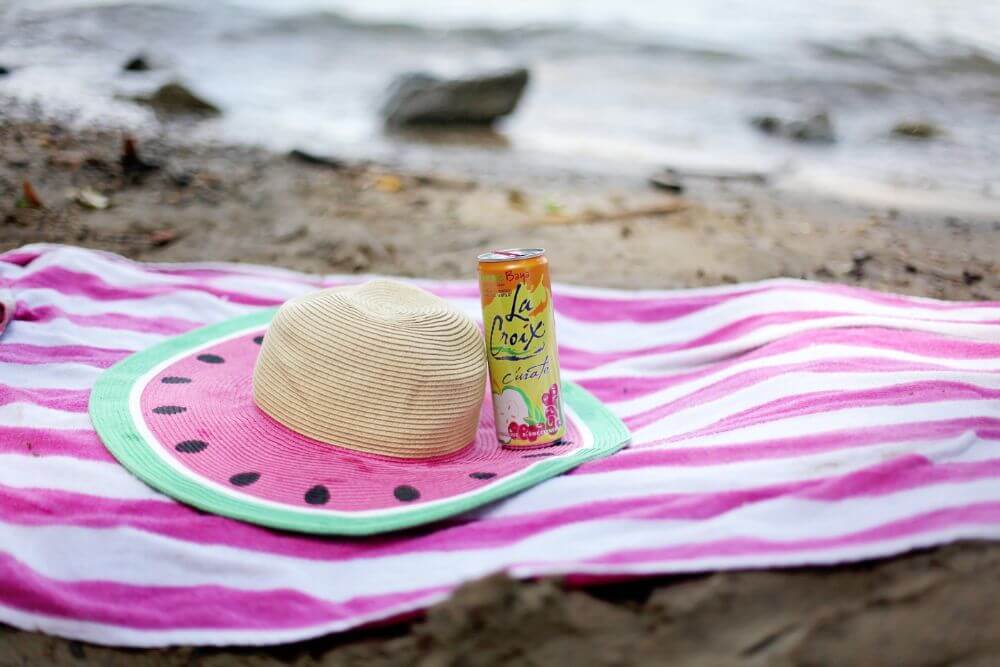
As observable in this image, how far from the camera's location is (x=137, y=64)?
22.1 feet

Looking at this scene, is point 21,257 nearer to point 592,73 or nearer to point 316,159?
point 316,159

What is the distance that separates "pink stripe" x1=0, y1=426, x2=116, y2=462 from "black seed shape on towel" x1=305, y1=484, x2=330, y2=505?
15.6 inches

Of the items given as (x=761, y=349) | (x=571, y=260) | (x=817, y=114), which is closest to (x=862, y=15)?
(x=817, y=114)

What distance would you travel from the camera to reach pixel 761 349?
2.10m

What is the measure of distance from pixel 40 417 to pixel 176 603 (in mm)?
606

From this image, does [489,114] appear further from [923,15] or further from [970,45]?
[923,15]

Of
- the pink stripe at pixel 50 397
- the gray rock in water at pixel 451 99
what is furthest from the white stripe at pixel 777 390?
the gray rock in water at pixel 451 99

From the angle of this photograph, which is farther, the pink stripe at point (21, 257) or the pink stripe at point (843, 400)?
the pink stripe at point (21, 257)

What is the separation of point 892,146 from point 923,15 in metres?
6.33

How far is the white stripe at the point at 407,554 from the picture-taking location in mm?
1263

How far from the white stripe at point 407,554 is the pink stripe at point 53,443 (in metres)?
0.19

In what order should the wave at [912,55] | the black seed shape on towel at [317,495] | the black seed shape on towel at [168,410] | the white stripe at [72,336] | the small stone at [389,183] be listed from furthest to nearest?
the wave at [912,55]
the small stone at [389,183]
the white stripe at [72,336]
the black seed shape on towel at [168,410]
the black seed shape on towel at [317,495]

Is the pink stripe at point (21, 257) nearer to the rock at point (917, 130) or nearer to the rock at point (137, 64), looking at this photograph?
the rock at point (137, 64)

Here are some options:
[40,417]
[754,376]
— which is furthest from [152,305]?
[754,376]
